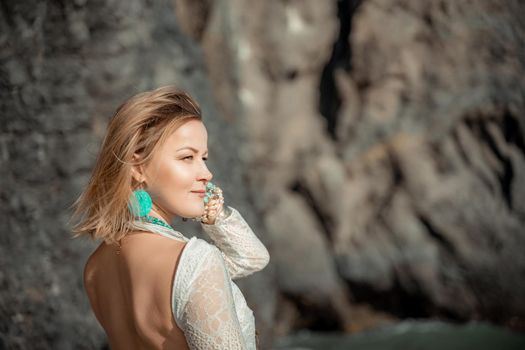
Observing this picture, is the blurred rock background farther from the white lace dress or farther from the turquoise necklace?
the white lace dress

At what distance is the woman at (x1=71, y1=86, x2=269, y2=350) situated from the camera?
5.02 ft

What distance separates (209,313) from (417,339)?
452 centimetres

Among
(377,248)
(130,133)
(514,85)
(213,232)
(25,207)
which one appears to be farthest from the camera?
(377,248)

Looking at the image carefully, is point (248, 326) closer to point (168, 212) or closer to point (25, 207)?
point (168, 212)

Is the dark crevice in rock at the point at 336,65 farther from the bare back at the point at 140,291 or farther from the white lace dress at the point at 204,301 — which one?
the white lace dress at the point at 204,301

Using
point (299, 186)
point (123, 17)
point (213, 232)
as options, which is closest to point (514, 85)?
point (299, 186)

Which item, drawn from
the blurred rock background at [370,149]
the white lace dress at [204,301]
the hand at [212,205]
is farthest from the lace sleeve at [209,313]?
the blurred rock background at [370,149]

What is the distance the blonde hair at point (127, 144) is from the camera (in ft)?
5.53

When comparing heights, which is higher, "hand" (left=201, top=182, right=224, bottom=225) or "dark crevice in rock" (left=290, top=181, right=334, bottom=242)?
"hand" (left=201, top=182, right=224, bottom=225)

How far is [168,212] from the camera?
1.78 m

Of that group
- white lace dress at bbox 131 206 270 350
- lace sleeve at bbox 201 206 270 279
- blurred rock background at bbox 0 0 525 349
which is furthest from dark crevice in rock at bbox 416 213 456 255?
white lace dress at bbox 131 206 270 350

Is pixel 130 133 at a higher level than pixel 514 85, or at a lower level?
higher

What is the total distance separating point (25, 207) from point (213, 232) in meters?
2.27

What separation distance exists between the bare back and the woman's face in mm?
112
